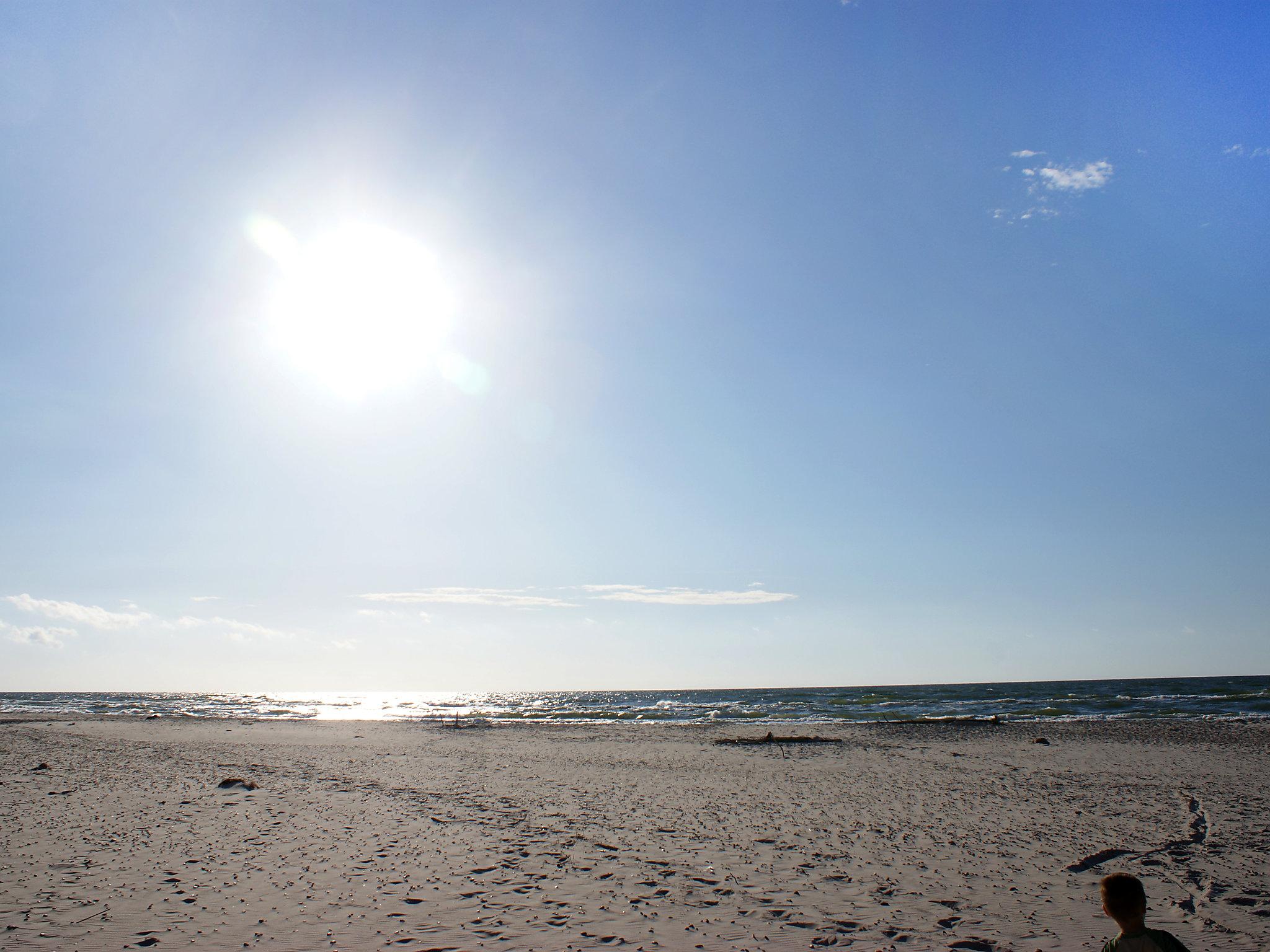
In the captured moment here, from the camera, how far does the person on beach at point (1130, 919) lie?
188 inches

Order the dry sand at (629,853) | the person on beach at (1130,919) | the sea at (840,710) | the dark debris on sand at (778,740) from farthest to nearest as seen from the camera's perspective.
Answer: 1. the sea at (840,710)
2. the dark debris on sand at (778,740)
3. the dry sand at (629,853)
4. the person on beach at (1130,919)

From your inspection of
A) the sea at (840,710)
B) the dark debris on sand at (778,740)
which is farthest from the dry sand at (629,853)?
the sea at (840,710)

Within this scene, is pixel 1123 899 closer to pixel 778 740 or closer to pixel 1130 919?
pixel 1130 919

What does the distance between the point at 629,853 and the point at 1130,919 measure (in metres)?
8.30

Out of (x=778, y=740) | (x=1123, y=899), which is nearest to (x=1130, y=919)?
(x=1123, y=899)

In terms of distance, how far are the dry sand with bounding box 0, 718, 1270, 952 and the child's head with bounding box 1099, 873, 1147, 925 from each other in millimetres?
3675

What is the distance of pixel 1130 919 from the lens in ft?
15.9

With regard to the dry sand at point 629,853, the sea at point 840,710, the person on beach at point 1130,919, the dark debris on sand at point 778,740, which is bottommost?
the sea at point 840,710

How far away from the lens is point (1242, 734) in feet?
105

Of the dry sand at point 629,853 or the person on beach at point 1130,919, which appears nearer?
the person on beach at point 1130,919

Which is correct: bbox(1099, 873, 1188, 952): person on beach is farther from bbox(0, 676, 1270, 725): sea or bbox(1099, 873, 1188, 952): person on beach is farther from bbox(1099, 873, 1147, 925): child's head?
bbox(0, 676, 1270, 725): sea

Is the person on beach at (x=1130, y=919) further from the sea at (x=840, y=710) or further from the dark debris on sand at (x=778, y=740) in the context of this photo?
the sea at (x=840, y=710)

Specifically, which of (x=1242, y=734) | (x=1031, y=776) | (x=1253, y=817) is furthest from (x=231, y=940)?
(x=1242, y=734)

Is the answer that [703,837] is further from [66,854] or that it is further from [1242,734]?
[1242,734]
